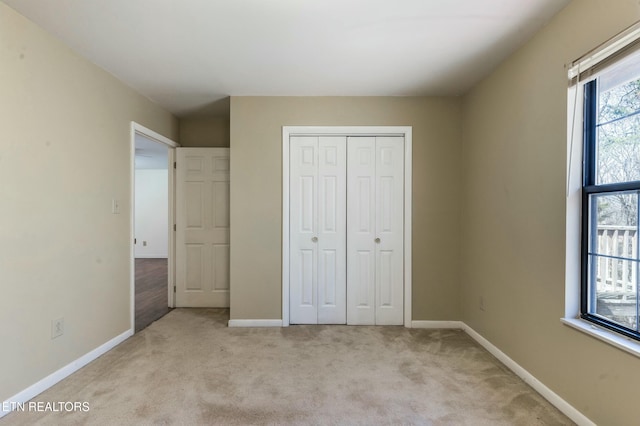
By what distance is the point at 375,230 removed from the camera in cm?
335

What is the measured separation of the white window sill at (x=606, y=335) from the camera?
146 cm

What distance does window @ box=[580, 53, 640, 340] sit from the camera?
155 centimetres

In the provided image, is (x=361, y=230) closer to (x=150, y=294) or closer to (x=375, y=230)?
(x=375, y=230)

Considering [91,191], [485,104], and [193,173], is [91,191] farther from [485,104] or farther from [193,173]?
[485,104]

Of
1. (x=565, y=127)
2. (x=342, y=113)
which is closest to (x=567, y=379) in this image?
(x=565, y=127)

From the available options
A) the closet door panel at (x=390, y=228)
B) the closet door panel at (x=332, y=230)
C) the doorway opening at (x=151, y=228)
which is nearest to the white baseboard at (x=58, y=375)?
the doorway opening at (x=151, y=228)

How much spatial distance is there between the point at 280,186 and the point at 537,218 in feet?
7.45

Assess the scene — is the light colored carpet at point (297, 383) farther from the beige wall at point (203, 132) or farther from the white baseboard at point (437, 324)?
the beige wall at point (203, 132)

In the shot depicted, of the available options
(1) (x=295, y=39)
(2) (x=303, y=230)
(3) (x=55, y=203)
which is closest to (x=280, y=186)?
(2) (x=303, y=230)

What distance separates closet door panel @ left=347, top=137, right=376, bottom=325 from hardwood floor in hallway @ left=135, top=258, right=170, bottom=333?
2.30 metres

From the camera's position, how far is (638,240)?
152cm

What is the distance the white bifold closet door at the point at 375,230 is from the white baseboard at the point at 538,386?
2.91 feet

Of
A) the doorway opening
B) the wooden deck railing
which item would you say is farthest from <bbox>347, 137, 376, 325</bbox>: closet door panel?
the doorway opening

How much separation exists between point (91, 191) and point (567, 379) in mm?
3616
